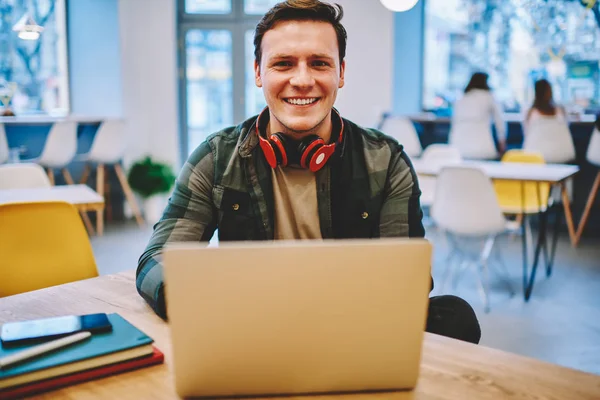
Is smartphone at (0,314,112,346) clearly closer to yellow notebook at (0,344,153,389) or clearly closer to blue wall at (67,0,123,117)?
yellow notebook at (0,344,153,389)

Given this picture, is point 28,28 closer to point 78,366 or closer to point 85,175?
point 85,175

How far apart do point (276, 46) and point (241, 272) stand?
0.89 m

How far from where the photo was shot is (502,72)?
26.8 ft

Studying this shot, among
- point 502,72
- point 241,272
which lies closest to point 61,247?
point 241,272

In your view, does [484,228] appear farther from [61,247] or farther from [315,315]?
[315,315]

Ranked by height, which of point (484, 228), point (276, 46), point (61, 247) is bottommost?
point (484, 228)

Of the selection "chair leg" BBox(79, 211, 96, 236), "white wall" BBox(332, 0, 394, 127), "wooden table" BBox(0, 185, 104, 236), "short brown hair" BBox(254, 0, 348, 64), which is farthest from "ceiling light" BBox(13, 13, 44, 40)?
"short brown hair" BBox(254, 0, 348, 64)

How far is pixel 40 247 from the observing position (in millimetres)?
1737

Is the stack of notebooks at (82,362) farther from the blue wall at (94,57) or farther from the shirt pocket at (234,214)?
the blue wall at (94,57)

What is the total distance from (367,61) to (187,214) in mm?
6291

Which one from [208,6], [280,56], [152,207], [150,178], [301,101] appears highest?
[208,6]

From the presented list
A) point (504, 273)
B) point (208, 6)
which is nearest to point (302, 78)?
point (504, 273)

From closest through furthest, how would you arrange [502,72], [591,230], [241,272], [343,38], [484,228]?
[241,272]
[343,38]
[484,228]
[591,230]
[502,72]

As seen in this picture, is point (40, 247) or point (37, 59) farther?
point (37, 59)
